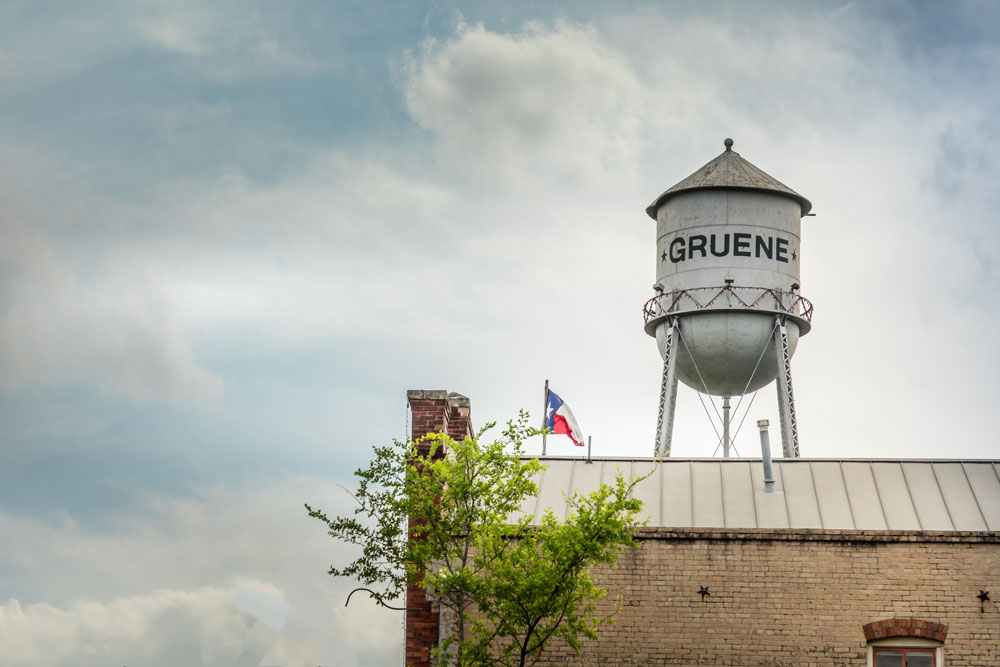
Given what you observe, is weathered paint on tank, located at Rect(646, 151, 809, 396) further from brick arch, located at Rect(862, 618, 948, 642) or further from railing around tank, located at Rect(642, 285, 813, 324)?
brick arch, located at Rect(862, 618, 948, 642)

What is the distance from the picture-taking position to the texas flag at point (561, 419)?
2666 centimetres

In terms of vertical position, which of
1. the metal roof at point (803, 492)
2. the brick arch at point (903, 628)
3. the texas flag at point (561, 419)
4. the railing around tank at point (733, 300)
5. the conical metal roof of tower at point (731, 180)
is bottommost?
the brick arch at point (903, 628)

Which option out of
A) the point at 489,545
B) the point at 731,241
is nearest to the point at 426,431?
the point at 489,545

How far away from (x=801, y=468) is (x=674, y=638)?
4258mm

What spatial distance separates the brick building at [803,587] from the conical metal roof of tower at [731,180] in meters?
8.64

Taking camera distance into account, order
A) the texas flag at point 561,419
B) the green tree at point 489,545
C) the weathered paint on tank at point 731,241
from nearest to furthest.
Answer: the green tree at point 489,545
the texas flag at point 561,419
the weathered paint on tank at point 731,241

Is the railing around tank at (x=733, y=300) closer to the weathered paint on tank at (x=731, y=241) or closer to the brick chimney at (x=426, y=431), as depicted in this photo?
the weathered paint on tank at (x=731, y=241)

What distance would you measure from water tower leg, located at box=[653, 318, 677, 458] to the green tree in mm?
6826

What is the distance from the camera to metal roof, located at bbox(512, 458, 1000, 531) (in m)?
22.2

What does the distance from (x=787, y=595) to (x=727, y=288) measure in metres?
8.67

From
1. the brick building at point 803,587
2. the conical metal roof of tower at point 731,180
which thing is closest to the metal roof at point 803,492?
the brick building at point 803,587

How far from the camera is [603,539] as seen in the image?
19.0 m

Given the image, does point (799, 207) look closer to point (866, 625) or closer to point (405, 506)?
point (866, 625)

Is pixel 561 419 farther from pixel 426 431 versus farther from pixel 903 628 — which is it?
pixel 903 628
